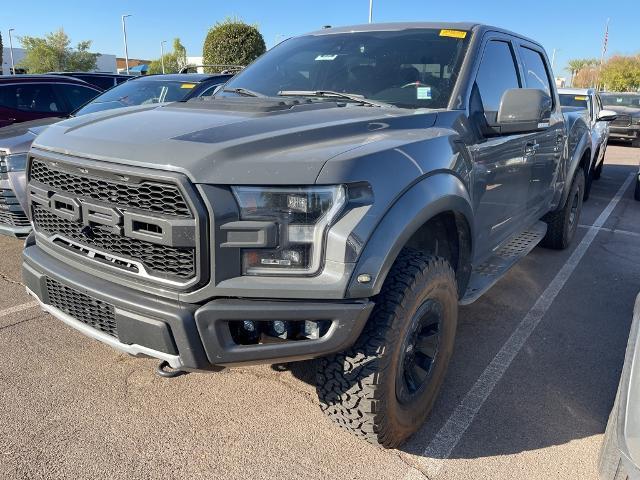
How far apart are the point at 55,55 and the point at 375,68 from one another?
51.2m

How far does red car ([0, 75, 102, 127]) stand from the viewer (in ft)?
24.2

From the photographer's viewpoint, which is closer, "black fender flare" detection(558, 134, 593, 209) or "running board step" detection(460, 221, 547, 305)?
"running board step" detection(460, 221, 547, 305)

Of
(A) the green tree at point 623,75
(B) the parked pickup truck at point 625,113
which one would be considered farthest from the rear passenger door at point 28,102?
(A) the green tree at point 623,75

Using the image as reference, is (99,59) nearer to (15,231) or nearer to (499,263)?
(15,231)

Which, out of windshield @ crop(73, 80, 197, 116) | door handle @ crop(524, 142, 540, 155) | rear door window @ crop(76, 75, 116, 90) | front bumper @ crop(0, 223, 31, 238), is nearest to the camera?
door handle @ crop(524, 142, 540, 155)

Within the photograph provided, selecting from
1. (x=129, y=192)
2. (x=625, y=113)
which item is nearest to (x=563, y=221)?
(x=129, y=192)

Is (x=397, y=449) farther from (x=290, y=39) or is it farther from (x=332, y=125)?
(x=290, y=39)

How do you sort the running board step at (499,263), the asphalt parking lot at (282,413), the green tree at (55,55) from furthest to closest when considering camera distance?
1. the green tree at (55,55)
2. the running board step at (499,263)
3. the asphalt parking lot at (282,413)

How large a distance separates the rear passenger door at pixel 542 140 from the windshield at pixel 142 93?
4.02m

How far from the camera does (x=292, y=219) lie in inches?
76.4

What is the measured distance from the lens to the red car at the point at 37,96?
7.37 m

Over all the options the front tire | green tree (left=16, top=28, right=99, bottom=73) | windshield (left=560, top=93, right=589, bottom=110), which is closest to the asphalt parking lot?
the front tire

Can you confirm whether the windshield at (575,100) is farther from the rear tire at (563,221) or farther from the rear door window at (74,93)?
the rear door window at (74,93)

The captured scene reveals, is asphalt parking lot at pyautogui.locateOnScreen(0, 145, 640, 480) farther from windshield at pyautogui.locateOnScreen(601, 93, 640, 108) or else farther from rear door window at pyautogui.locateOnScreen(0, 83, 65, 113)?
windshield at pyautogui.locateOnScreen(601, 93, 640, 108)
